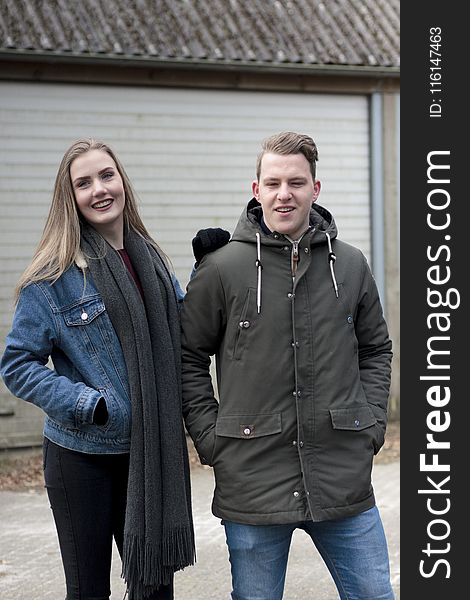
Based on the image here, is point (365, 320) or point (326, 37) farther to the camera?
point (326, 37)

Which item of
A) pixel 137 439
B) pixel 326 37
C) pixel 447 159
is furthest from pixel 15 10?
pixel 137 439

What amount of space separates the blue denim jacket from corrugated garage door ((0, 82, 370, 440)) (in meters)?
6.23

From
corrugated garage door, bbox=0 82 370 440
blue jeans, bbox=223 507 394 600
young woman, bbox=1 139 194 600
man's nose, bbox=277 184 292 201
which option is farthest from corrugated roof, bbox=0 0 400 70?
blue jeans, bbox=223 507 394 600

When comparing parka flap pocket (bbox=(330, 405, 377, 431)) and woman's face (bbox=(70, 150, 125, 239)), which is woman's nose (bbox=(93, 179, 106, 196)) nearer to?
woman's face (bbox=(70, 150, 125, 239))

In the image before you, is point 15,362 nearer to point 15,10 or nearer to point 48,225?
point 48,225

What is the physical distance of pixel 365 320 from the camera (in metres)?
4.11

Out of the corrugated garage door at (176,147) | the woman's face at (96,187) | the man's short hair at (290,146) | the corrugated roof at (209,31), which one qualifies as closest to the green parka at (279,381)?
the man's short hair at (290,146)

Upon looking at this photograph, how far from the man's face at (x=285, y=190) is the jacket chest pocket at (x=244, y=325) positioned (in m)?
0.27

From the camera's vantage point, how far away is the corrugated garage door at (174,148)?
999 centimetres

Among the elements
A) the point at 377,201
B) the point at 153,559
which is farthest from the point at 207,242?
the point at 377,201

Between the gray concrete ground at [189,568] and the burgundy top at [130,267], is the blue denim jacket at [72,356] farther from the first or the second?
the gray concrete ground at [189,568]

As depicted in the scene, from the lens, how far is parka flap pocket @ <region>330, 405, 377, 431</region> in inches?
152

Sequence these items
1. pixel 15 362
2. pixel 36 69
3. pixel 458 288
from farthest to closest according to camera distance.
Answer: pixel 36 69 → pixel 458 288 → pixel 15 362

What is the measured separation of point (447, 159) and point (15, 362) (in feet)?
6.52
